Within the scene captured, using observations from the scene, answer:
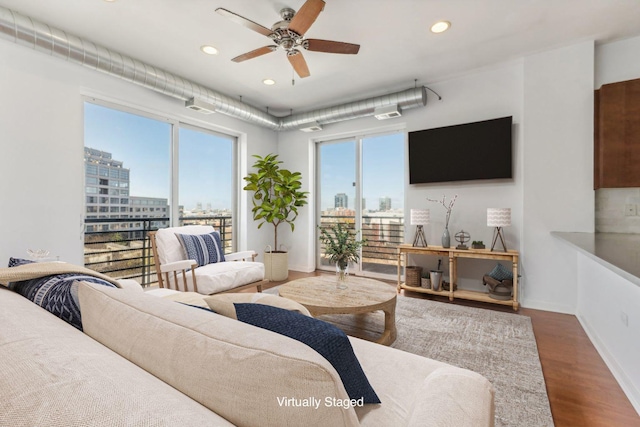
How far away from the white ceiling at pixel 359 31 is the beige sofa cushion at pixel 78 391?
8.95 ft

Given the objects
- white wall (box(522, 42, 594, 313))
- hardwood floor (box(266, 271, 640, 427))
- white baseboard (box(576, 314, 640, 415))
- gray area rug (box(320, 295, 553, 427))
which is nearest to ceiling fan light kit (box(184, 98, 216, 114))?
gray area rug (box(320, 295, 553, 427))

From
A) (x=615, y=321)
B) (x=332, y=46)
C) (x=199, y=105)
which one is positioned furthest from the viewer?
(x=199, y=105)

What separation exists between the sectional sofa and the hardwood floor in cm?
135

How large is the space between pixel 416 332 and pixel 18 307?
2.63 m

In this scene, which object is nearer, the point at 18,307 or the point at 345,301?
the point at 18,307

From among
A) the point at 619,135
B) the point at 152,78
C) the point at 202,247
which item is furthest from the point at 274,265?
the point at 619,135

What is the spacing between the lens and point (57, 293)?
1.09 meters

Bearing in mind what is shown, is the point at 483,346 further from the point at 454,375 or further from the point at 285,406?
the point at 285,406

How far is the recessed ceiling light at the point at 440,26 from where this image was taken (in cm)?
279

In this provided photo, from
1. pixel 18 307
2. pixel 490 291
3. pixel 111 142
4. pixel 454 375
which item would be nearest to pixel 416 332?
pixel 490 291

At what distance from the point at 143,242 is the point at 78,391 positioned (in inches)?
153

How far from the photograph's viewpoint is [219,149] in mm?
4957

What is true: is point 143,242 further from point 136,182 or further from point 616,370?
point 616,370

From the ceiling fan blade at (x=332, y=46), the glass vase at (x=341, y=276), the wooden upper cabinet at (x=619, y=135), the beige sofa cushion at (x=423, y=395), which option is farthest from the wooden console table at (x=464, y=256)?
the beige sofa cushion at (x=423, y=395)
